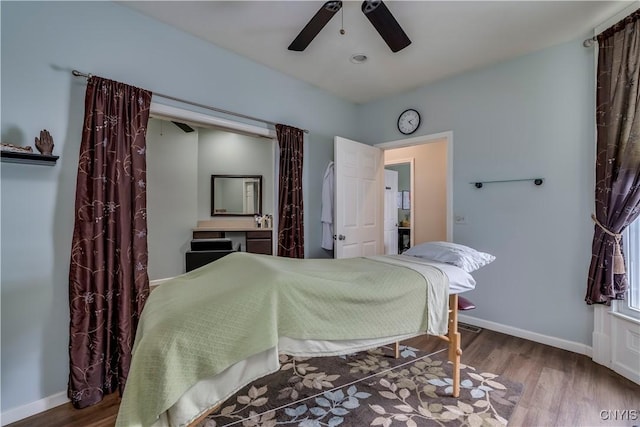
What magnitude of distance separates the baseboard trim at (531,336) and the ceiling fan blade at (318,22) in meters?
3.14

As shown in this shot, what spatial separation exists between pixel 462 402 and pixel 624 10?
9.86 ft

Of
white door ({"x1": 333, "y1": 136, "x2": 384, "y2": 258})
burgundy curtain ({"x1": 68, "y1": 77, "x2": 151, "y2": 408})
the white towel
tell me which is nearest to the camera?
burgundy curtain ({"x1": 68, "y1": 77, "x2": 151, "y2": 408})

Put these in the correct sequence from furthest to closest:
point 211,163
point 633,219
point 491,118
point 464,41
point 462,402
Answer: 1. point 211,163
2. point 491,118
3. point 464,41
4. point 633,219
5. point 462,402

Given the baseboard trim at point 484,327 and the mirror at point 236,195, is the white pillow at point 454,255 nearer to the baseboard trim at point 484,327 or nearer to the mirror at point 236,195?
the baseboard trim at point 484,327

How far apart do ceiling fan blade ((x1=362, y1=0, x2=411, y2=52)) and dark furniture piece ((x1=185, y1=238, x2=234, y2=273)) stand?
3937 millimetres

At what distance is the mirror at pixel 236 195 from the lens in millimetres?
5680

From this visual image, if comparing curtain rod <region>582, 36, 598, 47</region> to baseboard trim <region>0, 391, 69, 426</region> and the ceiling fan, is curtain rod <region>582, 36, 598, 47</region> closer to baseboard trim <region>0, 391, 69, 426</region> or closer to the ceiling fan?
the ceiling fan

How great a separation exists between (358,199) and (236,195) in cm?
310

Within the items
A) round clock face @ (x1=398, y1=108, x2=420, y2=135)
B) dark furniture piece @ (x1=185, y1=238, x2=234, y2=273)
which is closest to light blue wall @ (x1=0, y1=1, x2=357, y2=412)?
round clock face @ (x1=398, y1=108, x2=420, y2=135)

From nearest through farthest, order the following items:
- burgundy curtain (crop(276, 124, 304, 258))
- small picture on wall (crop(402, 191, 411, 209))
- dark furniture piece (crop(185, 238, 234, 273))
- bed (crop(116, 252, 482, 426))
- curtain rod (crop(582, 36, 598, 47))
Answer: bed (crop(116, 252, 482, 426))
curtain rod (crop(582, 36, 598, 47))
burgundy curtain (crop(276, 124, 304, 258))
dark furniture piece (crop(185, 238, 234, 273))
small picture on wall (crop(402, 191, 411, 209))

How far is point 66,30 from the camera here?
1.87 metres

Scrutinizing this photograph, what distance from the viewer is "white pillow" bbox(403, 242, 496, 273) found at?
1.90 meters

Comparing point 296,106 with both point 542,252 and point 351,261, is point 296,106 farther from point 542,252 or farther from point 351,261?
point 542,252

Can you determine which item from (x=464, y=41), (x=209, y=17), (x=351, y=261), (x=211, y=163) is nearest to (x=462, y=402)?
(x=351, y=261)
